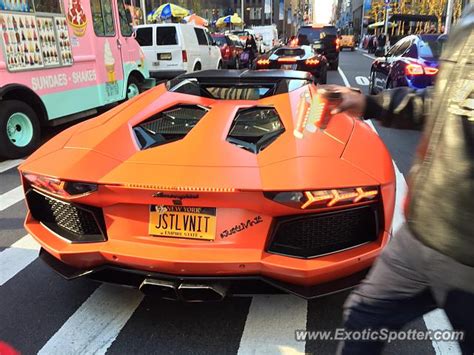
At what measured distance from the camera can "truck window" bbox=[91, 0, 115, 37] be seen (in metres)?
8.36

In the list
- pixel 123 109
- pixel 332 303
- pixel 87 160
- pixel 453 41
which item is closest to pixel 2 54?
pixel 123 109

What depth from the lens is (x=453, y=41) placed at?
4.47 ft

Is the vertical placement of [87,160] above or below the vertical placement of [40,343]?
above

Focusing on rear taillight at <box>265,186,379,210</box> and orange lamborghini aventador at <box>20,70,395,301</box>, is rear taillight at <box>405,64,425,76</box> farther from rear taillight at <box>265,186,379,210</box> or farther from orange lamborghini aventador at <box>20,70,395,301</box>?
rear taillight at <box>265,186,379,210</box>

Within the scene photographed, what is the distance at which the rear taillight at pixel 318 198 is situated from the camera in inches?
87.1

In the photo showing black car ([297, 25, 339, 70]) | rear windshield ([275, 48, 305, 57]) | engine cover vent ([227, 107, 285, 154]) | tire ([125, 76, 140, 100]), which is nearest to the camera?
engine cover vent ([227, 107, 285, 154])

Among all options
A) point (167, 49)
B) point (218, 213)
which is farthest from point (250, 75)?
point (167, 49)

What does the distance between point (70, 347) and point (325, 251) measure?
1.50 m

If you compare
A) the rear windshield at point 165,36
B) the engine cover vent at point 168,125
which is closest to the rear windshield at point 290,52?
the rear windshield at point 165,36

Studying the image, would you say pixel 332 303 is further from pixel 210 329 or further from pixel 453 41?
pixel 453 41

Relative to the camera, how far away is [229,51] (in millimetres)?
21641

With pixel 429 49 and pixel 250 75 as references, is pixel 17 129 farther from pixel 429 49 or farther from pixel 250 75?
pixel 429 49

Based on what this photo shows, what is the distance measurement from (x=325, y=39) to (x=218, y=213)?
23.0 metres

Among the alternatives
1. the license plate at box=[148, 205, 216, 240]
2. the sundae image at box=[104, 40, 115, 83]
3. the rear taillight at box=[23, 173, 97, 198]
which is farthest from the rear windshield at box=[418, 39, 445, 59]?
the rear taillight at box=[23, 173, 97, 198]
